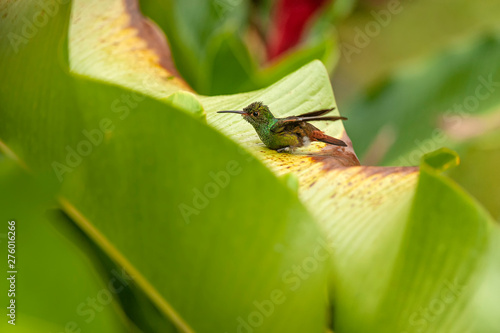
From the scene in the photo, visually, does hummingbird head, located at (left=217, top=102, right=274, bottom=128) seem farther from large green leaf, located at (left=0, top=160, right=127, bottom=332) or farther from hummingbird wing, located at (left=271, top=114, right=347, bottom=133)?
large green leaf, located at (left=0, top=160, right=127, bottom=332)

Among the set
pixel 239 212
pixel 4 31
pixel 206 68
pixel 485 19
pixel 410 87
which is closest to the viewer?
pixel 239 212

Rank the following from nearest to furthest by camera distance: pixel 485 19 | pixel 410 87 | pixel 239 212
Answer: pixel 239 212 → pixel 410 87 → pixel 485 19

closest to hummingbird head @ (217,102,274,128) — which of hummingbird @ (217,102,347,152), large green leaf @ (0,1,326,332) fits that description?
hummingbird @ (217,102,347,152)

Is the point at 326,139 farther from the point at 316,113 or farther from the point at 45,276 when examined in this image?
the point at 45,276

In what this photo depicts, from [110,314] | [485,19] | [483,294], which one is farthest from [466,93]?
[485,19]

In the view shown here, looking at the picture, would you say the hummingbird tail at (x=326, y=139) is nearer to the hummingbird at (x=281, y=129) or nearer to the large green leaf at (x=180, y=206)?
the hummingbird at (x=281, y=129)

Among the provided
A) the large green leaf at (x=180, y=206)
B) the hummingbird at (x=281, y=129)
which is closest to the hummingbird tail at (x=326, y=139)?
the hummingbird at (x=281, y=129)

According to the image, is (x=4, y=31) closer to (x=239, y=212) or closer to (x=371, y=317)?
(x=239, y=212)
